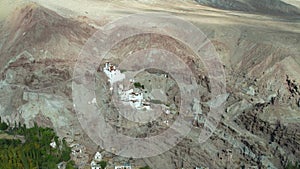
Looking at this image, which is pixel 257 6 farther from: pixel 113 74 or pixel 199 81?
pixel 113 74

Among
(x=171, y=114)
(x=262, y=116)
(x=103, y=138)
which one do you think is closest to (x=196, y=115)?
(x=171, y=114)

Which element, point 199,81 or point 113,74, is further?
point 199,81

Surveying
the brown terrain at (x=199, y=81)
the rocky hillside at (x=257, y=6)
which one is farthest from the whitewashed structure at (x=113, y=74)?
the rocky hillside at (x=257, y=6)

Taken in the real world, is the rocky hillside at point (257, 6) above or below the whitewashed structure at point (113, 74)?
above

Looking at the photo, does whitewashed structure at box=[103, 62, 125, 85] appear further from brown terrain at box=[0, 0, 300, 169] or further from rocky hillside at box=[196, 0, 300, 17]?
rocky hillside at box=[196, 0, 300, 17]

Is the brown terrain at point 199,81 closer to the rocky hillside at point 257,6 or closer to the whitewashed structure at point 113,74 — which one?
A: the whitewashed structure at point 113,74

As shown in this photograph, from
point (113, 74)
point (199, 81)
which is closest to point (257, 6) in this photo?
point (199, 81)

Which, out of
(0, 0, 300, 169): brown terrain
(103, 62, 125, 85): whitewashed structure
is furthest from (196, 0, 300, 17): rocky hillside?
(103, 62, 125, 85): whitewashed structure

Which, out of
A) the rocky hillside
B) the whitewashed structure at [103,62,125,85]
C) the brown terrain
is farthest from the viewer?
the rocky hillside
